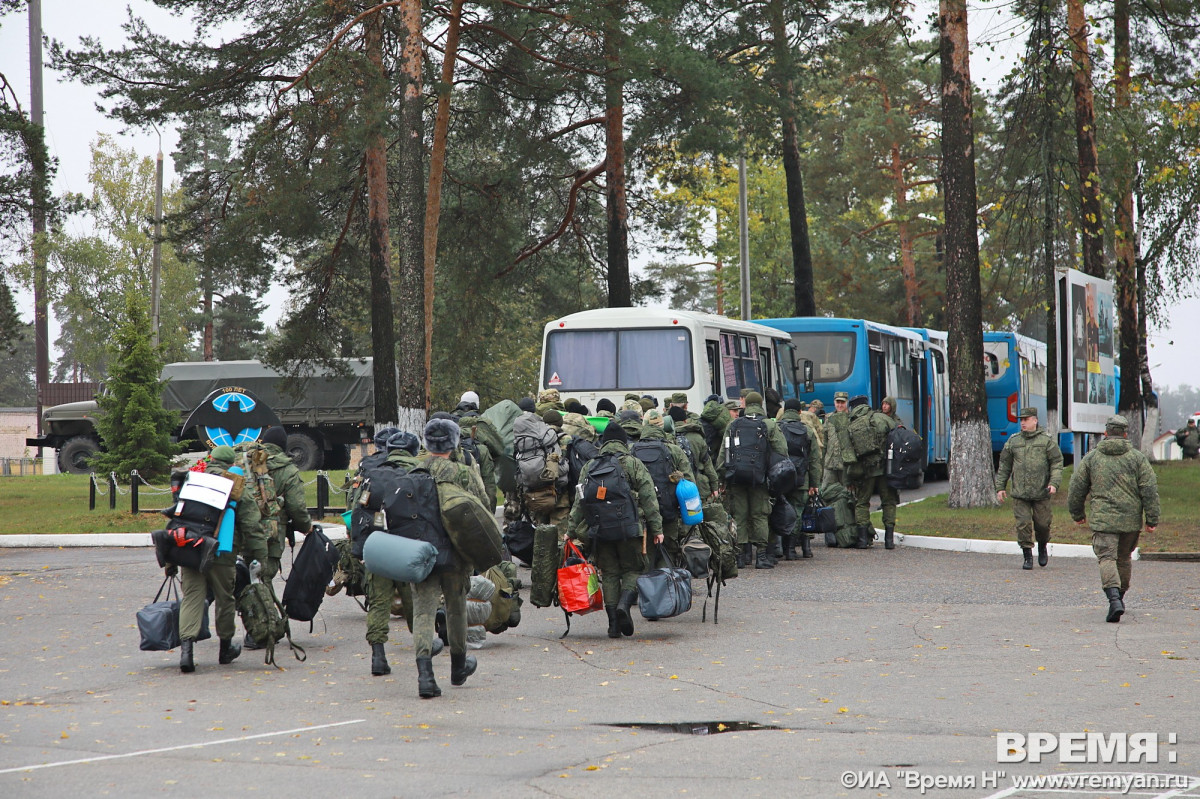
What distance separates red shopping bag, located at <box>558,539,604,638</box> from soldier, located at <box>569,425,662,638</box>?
173 millimetres

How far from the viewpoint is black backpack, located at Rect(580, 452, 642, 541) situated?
396 inches

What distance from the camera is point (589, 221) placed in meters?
32.3

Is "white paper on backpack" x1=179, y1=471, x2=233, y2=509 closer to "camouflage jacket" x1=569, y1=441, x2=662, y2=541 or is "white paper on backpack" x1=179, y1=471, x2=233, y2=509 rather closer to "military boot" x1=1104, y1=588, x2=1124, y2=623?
"camouflage jacket" x1=569, y1=441, x2=662, y2=541

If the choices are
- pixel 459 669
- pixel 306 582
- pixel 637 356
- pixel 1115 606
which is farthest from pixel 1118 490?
pixel 637 356

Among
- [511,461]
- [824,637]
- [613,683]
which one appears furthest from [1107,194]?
[613,683]

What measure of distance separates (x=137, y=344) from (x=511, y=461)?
525 inches

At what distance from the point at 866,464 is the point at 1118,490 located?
5.49m

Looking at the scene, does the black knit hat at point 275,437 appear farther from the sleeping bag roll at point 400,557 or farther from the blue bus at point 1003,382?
the blue bus at point 1003,382

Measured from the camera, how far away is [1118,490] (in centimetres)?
1091

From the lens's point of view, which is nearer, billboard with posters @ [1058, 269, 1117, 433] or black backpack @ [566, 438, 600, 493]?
black backpack @ [566, 438, 600, 493]

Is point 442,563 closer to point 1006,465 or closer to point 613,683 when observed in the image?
point 613,683

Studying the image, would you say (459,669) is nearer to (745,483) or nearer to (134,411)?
(745,483)

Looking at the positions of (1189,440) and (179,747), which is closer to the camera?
(179,747)

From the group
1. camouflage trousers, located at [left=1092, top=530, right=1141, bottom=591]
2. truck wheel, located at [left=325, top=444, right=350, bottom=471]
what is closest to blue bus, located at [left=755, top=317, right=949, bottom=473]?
camouflage trousers, located at [left=1092, top=530, right=1141, bottom=591]
